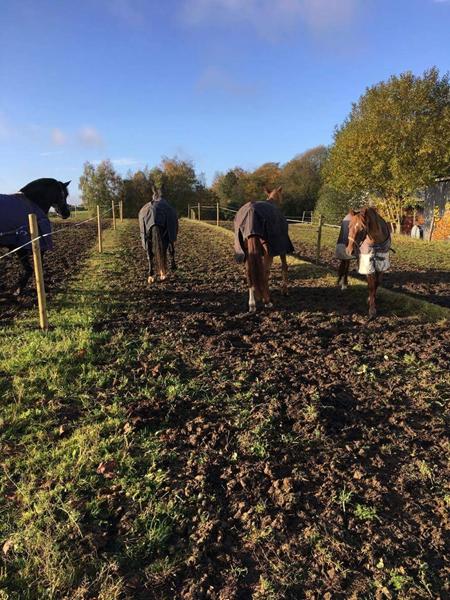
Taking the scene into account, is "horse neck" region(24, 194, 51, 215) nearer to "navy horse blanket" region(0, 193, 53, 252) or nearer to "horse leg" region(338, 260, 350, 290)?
"navy horse blanket" region(0, 193, 53, 252)

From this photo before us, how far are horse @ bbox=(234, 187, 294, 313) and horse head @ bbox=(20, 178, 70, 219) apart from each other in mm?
3720

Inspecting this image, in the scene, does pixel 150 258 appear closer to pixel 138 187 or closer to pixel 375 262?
pixel 375 262

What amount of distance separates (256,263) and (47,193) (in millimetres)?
4335

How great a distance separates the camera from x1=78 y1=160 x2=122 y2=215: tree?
4294 cm

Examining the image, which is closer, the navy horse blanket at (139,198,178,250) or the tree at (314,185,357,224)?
the navy horse blanket at (139,198,178,250)

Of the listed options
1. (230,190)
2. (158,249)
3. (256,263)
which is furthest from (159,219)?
(230,190)

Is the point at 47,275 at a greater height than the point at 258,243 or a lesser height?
lesser

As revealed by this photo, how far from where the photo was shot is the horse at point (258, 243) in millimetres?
6074

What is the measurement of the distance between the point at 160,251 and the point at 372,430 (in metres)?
5.66

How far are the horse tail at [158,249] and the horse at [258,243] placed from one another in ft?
6.48

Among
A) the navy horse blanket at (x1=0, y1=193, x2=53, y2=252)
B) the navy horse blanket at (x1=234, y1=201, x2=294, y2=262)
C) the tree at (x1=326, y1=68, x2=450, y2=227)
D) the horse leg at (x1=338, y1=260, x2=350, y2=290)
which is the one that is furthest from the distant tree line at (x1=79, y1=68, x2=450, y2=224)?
the navy horse blanket at (x1=0, y1=193, x2=53, y2=252)

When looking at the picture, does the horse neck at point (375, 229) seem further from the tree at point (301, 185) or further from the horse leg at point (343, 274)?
the tree at point (301, 185)

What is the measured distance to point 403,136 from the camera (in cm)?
2402

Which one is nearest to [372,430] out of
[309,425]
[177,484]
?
[309,425]
